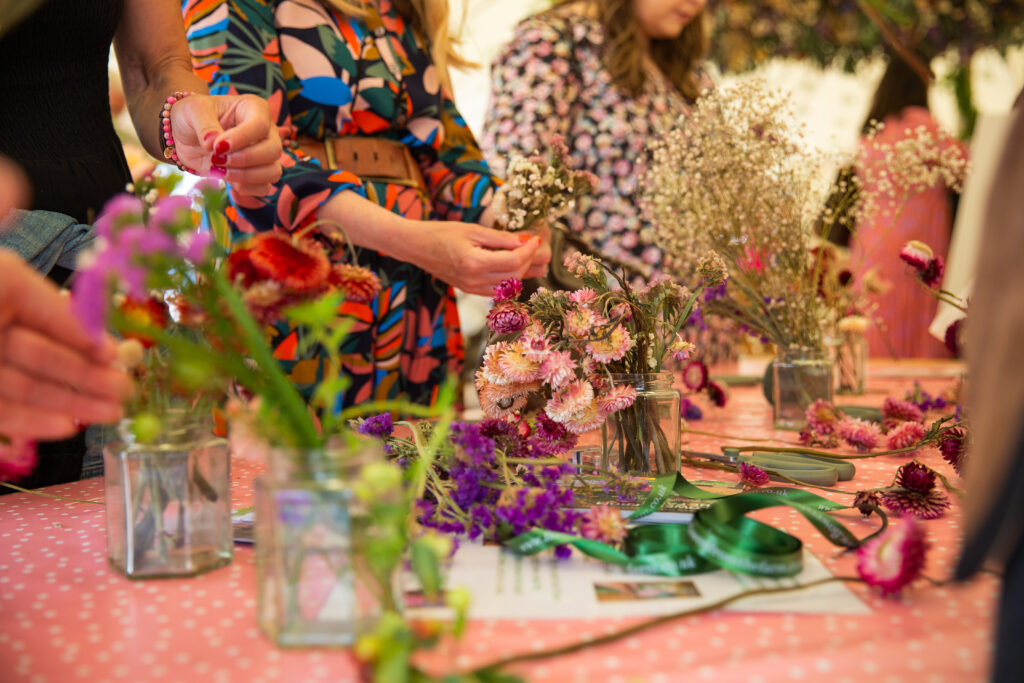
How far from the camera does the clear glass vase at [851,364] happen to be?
5.76 ft

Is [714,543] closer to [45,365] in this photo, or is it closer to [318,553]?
[318,553]

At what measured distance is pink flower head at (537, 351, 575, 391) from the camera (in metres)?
0.84

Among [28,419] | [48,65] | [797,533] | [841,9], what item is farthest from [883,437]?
[841,9]

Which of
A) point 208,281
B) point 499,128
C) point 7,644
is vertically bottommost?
point 7,644

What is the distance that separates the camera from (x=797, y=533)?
76cm

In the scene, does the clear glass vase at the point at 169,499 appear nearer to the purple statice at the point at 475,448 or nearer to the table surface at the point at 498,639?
the table surface at the point at 498,639

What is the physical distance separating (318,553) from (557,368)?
390mm

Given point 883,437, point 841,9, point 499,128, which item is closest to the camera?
point 883,437

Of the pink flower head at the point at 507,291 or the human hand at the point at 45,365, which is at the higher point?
the pink flower head at the point at 507,291

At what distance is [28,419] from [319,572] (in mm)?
212

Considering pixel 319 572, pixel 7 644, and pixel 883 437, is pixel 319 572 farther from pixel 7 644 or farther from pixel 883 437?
pixel 883 437

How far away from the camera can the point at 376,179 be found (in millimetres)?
1444

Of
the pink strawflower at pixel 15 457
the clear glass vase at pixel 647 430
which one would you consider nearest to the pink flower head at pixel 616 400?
the clear glass vase at pixel 647 430

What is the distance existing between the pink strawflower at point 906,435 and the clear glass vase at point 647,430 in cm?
39
